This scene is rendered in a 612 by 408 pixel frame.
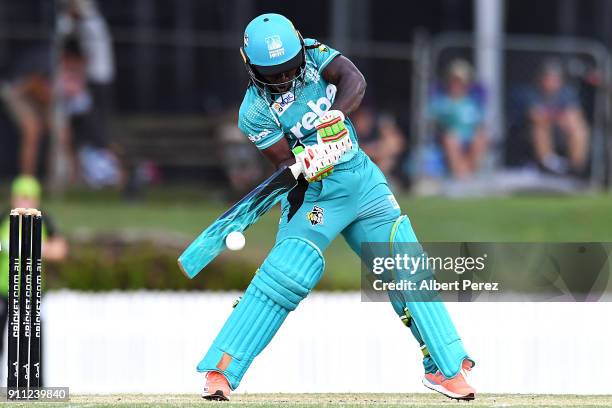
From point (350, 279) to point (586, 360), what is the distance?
326 cm

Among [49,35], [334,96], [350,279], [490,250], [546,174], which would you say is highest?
[49,35]

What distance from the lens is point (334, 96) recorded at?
751 cm

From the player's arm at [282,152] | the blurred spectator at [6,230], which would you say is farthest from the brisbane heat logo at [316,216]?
the blurred spectator at [6,230]

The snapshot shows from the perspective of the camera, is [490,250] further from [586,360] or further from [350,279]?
[350,279]

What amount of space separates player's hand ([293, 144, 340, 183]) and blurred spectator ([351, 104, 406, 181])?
803 centimetres

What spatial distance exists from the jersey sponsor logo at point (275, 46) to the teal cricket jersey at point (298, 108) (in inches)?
9.3

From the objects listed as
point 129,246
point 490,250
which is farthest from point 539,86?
point 490,250

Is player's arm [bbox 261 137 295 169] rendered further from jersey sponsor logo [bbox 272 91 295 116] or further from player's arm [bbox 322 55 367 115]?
player's arm [bbox 322 55 367 115]

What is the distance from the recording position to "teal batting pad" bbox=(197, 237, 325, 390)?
738cm

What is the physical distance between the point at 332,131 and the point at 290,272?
0.68 meters

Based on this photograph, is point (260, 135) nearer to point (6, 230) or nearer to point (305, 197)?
point (305, 197)

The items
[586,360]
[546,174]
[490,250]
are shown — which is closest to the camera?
[490,250]

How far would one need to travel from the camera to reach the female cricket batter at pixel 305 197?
731 centimetres

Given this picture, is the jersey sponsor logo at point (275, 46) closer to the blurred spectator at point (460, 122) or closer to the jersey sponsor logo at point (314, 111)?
the jersey sponsor logo at point (314, 111)
